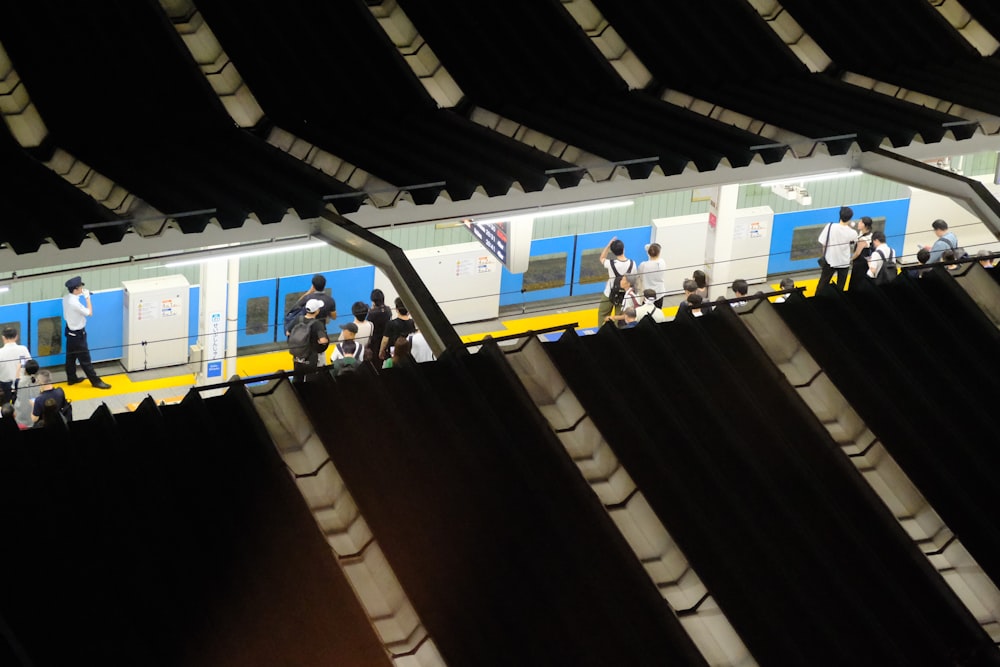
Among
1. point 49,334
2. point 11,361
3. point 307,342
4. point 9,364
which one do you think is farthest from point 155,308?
point 307,342

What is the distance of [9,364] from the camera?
11.8 m

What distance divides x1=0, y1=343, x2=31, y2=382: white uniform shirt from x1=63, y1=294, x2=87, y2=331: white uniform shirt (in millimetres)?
1310

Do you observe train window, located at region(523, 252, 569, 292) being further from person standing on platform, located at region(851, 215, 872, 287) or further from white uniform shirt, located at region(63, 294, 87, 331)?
white uniform shirt, located at region(63, 294, 87, 331)

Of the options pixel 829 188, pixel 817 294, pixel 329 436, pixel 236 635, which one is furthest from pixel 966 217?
pixel 236 635

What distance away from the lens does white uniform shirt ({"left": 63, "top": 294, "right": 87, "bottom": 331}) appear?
15.9 metres

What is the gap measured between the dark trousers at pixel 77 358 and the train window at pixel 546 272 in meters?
6.60

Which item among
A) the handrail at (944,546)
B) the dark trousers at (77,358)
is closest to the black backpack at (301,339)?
the dark trousers at (77,358)

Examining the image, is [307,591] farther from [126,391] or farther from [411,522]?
[126,391]

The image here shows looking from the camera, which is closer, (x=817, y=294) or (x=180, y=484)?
(x=180, y=484)

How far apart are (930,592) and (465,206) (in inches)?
201

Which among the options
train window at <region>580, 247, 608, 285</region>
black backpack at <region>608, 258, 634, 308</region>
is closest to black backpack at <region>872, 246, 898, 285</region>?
black backpack at <region>608, 258, 634, 308</region>

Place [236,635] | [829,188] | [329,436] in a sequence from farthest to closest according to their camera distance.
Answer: [829,188] < [329,436] < [236,635]

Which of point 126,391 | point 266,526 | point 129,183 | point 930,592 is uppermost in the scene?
point 129,183

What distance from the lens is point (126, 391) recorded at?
10.9 metres
